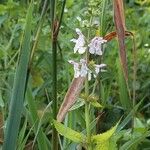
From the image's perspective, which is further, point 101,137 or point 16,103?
point 16,103

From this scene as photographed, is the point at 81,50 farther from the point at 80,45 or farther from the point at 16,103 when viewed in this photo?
A: the point at 16,103

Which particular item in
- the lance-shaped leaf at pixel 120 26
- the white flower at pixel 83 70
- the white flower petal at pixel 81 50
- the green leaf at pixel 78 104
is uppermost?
the lance-shaped leaf at pixel 120 26

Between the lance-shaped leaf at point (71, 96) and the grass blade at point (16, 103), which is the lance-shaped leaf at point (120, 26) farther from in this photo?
the grass blade at point (16, 103)

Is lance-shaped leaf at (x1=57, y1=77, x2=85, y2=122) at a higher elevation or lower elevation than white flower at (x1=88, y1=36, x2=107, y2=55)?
lower

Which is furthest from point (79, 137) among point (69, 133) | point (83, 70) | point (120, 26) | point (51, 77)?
point (51, 77)

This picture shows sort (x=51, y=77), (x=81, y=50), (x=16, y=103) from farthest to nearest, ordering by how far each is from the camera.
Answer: (x=51, y=77) < (x=16, y=103) < (x=81, y=50)

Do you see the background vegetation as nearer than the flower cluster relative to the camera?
No

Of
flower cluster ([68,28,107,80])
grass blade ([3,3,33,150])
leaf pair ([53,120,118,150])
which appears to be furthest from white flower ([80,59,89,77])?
grass blade ([3,3,33,150])

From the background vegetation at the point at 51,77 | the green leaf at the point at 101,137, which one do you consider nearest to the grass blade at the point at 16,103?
the background vegetation at the point at 51,77

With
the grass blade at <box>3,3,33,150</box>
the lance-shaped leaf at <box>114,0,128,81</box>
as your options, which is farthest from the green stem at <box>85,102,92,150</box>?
the grass blade at <box>3,3,33,150</box>

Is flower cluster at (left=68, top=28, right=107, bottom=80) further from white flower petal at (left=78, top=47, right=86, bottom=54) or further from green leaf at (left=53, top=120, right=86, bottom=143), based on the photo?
green leaf at (left=53, top=120, right=86, bottom=143)

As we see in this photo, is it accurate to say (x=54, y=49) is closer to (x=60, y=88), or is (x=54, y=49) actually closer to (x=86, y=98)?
(x=86, y=98)

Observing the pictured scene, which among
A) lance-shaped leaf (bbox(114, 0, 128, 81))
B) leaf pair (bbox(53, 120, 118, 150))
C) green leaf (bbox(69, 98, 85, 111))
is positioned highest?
lance-shaped leaf (bbox(114, 0, 128, 81))
